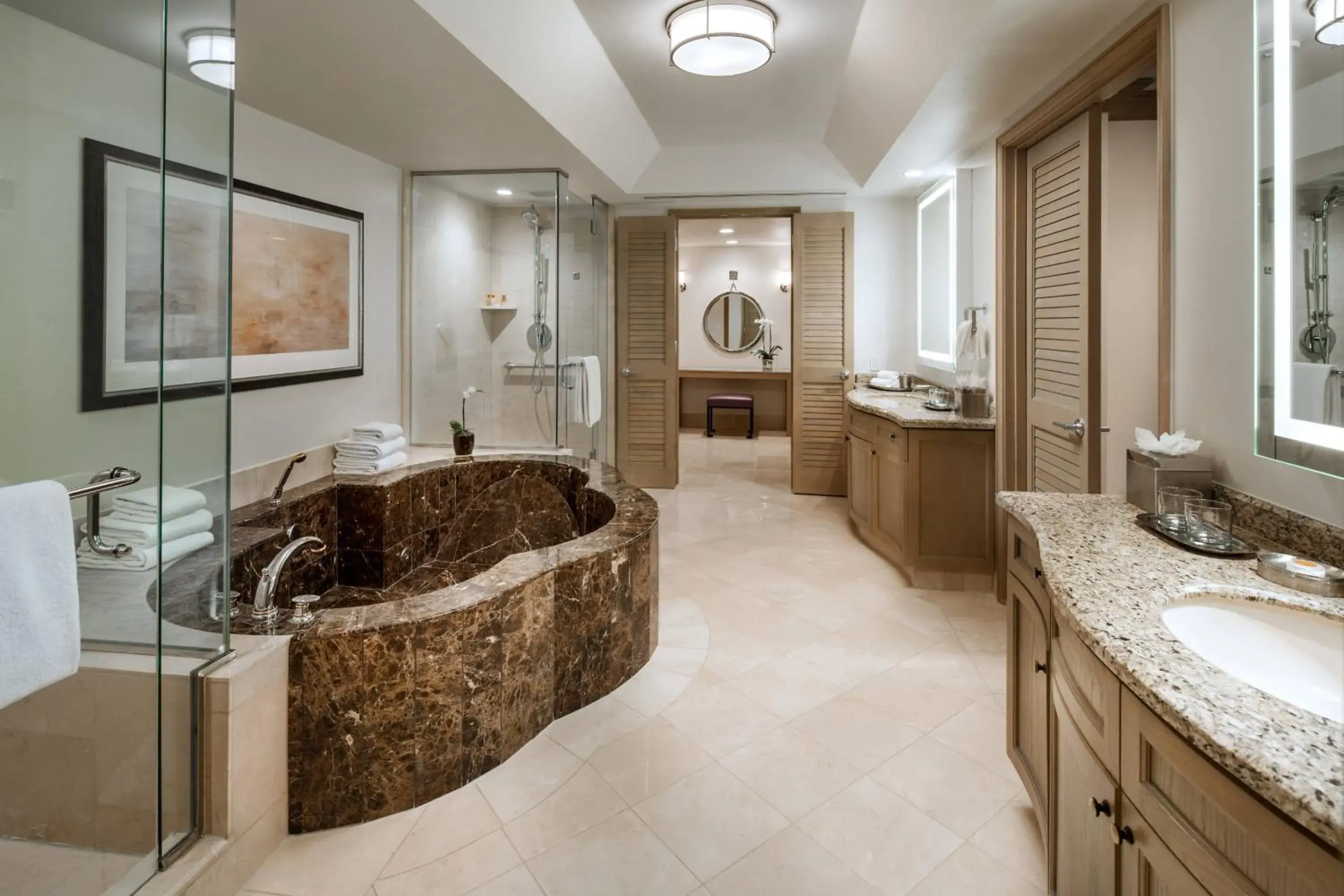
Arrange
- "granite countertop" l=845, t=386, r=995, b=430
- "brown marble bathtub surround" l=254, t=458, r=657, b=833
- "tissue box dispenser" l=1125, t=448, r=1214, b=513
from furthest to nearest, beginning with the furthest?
"granite countertop" l=845, t=386, r=995, b=430, "brown marble bathtub surround" l=254, t=458, r=657, b=833, "tissue box dispenser" l=1125, t=448, r=1214, b=513

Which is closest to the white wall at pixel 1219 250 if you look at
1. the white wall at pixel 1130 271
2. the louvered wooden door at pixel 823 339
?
the white wall at pixel 1130 271

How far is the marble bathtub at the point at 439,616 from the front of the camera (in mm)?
1832

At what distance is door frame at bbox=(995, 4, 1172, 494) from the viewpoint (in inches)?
77.8

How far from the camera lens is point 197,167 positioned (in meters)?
1.57

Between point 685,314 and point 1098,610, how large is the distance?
863cm

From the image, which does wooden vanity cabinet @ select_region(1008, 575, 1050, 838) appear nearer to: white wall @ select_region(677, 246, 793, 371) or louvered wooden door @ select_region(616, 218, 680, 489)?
louvered wooden door @ select_region(616, 218, 680, 489)

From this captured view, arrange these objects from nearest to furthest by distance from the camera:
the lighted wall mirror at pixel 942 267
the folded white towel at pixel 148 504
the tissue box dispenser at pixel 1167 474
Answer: the folded white towel at pixel 148 504, the tissue box dispenser at pixel 1167 474, the lighted wall mirror at pixel 942 267

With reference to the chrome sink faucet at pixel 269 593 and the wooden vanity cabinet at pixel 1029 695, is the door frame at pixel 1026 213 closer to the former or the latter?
the wooden vanity cabinet at pixel 1029 695

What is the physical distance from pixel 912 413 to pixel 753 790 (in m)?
2.39

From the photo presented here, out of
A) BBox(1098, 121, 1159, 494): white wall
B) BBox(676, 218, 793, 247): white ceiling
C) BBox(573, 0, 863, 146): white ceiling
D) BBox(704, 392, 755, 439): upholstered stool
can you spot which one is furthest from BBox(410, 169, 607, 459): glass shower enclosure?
BBox(704, 392, 755, 439): upholstered stool

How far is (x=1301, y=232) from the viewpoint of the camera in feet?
4.48

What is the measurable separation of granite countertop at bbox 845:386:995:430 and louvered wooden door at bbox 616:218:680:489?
5.27 feet

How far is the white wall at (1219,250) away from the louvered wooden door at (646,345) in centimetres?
403

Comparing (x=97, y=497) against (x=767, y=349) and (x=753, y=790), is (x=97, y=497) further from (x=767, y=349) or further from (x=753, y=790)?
(x=767, y=349)
